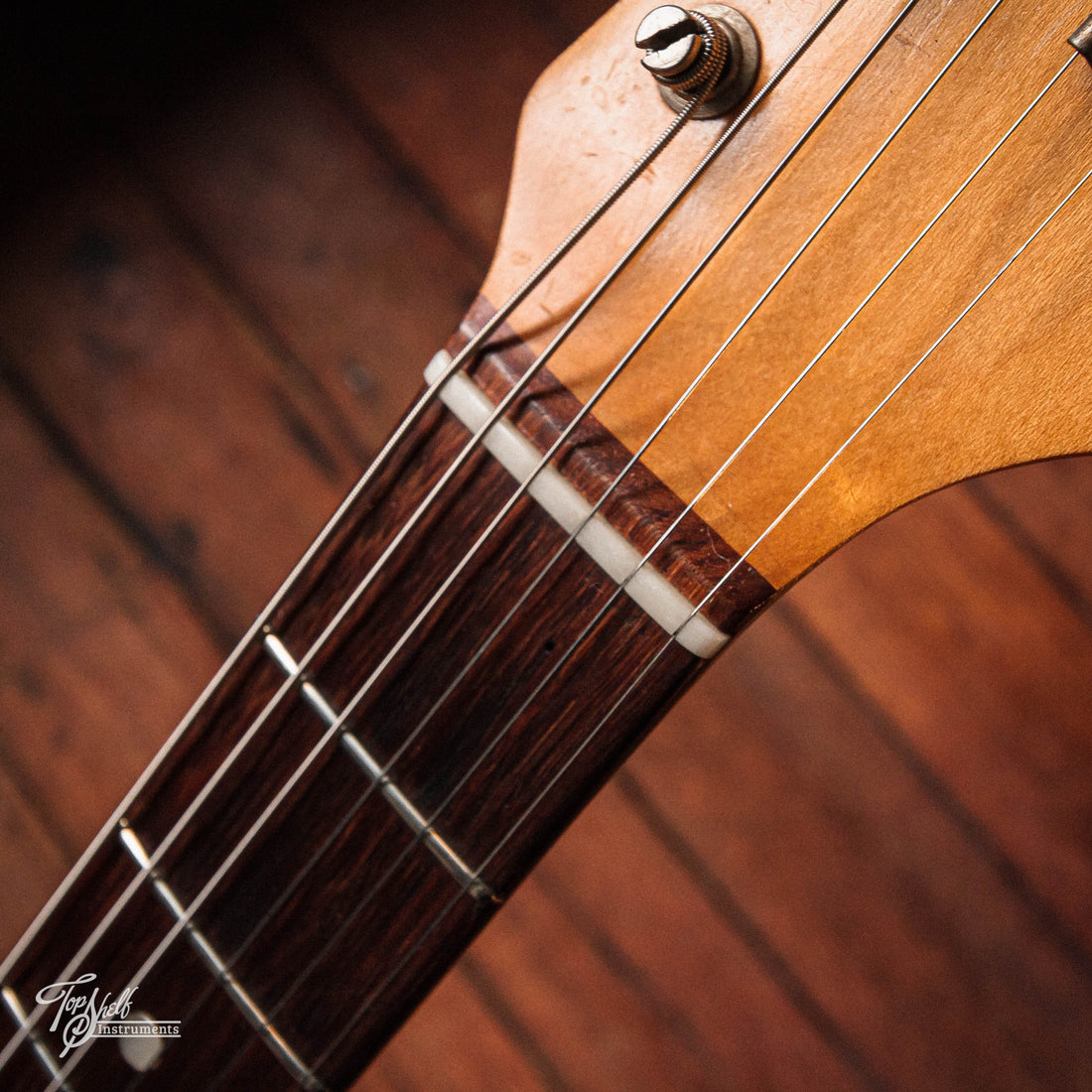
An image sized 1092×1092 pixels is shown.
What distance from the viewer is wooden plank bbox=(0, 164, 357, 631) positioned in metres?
0.69

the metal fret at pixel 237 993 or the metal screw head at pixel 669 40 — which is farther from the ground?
the metal screw head at pixel 669 40

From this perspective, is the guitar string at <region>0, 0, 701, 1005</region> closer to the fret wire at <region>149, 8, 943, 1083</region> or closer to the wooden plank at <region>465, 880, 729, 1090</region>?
the fret wire at <region>149, 8, 943, 1083</region>

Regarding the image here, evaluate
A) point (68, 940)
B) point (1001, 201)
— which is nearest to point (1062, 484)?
point (1001, 201)

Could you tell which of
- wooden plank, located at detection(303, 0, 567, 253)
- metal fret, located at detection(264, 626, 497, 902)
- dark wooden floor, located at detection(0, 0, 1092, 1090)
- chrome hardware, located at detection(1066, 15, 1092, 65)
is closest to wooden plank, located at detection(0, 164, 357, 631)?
dark wooden floor, located at detection(0, 0, 1092, 1090)

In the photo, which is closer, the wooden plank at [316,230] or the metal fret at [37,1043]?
the metal fret at [37,1043]

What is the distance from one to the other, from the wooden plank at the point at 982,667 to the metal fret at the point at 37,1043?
569 millimetres

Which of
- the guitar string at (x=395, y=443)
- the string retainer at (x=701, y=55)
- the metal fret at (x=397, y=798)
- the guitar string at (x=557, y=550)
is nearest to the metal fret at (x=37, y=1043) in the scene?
the guitar string at (x=395, y=443)

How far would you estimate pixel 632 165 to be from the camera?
1.22 ft

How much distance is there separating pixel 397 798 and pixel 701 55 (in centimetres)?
34

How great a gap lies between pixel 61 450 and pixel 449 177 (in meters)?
0.38

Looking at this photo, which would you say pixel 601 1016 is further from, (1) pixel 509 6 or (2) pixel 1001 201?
(1) pixel 509 6

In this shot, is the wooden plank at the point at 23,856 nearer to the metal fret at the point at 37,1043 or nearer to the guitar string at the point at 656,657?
the metal fret at the point at 37,1043

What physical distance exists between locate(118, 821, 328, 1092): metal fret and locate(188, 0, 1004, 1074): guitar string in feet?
0.03

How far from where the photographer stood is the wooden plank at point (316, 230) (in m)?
0.67
